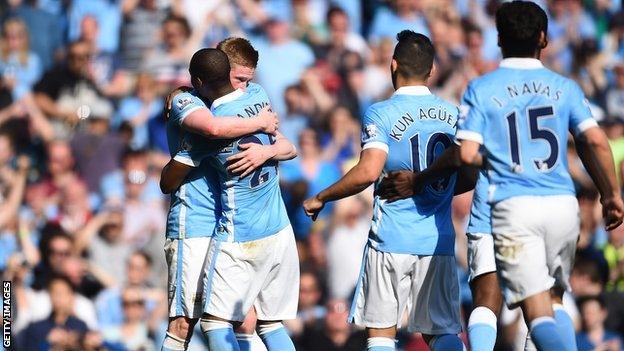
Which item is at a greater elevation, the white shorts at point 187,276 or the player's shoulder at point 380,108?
the player's shoulder at point 380,108

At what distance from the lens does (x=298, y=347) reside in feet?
42.1

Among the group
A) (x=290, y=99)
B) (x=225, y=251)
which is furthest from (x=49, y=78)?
(x=225, y=251)

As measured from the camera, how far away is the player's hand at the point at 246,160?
8.12 meters

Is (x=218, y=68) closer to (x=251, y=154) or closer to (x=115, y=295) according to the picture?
(x=251, y=154)

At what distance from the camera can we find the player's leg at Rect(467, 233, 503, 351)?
7.94 metres

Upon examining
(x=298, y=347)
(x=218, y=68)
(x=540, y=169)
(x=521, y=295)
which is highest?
(x=218, y=68)

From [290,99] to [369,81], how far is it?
1.13m

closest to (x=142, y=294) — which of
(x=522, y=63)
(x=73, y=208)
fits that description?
(x=73, y=208)

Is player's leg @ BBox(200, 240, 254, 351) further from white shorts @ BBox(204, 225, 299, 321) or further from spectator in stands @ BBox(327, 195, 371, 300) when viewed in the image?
spectator in stands @ BBox(327, 195, 371, 300)

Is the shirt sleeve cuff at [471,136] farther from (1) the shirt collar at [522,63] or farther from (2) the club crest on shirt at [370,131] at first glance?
(2) the club crest on shirt at [370,131]

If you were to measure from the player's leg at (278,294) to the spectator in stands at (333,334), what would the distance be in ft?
13.2

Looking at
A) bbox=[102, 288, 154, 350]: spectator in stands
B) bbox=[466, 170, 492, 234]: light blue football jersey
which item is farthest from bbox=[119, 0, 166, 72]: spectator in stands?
bbox=[466, 170, 492, 234]: light blue football jersey

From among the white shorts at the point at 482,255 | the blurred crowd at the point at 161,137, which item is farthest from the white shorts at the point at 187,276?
the blurred crowd at the point at 161,137

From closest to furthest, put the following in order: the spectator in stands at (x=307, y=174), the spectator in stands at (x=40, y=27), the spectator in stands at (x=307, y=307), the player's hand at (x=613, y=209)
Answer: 1. the player's hand at (x=613, y=209)
2. the spectator in stands at (x=307, y=307)
3. the spectator in stands at (x=307, y=174)
4. the spectator in stands at (x=40, y=27)
